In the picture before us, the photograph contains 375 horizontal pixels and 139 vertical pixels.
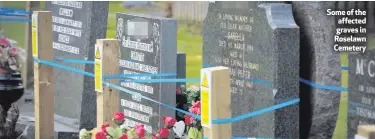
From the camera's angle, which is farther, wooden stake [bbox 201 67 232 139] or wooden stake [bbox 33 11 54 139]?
wooden stake [bbox 33 11 54 139]

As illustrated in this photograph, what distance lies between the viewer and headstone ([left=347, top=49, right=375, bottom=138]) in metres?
8.00

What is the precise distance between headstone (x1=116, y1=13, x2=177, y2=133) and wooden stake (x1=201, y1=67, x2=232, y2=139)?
5.54 ft

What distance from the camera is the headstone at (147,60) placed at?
9.39 metres

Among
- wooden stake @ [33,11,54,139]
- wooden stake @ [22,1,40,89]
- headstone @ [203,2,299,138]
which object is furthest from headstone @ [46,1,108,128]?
wooden stake @ [22,1,40,89]

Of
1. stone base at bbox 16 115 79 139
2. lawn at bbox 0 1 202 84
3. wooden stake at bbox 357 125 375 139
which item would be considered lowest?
stone base at bbox 16 115 79 139

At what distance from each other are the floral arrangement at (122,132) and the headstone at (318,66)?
1189mm

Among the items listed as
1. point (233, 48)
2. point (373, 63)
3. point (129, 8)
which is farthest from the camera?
point (129, 8)

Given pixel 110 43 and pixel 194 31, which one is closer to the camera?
pixel 110 43

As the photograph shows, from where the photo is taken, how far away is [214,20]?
9.62 metres

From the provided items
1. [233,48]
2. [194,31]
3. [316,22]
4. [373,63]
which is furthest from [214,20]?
[194,31]

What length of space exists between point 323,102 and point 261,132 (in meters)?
0.59

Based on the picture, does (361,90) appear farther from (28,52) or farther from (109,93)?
(28,52)

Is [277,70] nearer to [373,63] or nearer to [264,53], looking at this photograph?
[264,53]

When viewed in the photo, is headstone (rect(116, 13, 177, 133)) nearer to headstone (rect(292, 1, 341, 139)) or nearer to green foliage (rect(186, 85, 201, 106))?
green foliage (rect(186, 85, 201, 106))
